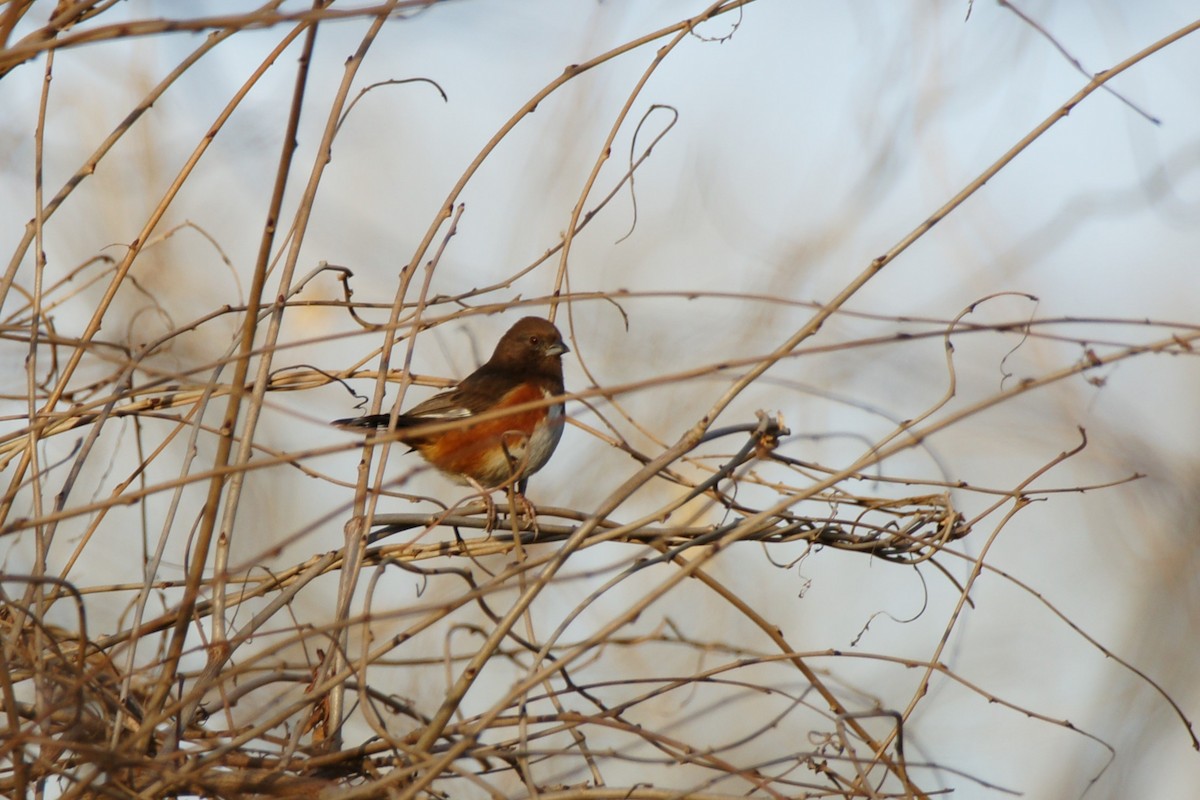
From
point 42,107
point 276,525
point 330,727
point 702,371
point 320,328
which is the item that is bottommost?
point 330,727

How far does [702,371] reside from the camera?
1.46 meters

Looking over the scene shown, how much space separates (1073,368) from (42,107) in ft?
5.99

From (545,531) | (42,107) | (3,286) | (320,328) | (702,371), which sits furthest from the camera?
(320,328)

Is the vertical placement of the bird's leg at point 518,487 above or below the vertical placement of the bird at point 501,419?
below

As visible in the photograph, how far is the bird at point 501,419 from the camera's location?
387 cm

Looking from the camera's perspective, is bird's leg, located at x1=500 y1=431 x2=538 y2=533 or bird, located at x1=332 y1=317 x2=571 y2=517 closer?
bird's leg, located at x1=500 y1=431 x2=538 y2=533

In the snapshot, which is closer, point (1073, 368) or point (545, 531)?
point (1073, 368)

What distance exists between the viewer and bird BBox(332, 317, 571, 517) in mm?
3873

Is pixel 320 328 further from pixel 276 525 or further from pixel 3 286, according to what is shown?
pixel 3 286

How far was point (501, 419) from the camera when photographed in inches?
148

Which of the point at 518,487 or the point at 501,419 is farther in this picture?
the point at 518,487

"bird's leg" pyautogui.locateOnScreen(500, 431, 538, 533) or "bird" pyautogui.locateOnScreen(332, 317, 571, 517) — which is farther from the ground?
"bird" pyautogui.locateOnScreen(332, 317, 571, 517)

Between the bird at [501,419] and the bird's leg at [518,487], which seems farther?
the bird at [501,419]

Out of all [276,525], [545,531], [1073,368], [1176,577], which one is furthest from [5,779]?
[1176,577]
